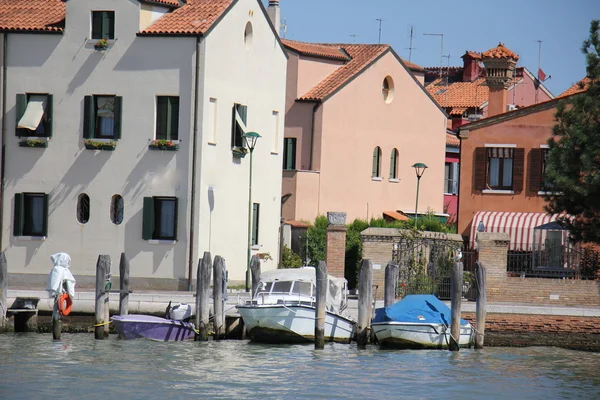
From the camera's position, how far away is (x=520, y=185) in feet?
152

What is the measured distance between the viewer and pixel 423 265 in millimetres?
36312

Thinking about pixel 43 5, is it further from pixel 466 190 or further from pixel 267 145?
pixel 466 190

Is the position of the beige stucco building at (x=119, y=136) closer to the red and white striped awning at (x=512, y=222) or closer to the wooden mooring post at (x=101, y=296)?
the wooden mooring post at (x=101, y=296)

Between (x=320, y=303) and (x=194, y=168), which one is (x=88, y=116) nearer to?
(x=194, y=168)

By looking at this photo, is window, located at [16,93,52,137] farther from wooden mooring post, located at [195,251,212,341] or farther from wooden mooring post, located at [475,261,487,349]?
wooden mooring post, located at [475,261,487,349]

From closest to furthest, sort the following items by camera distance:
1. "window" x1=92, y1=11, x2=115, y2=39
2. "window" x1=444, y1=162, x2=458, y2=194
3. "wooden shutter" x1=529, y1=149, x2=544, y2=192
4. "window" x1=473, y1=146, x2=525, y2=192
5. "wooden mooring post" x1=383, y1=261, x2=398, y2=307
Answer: "wooden mooring post" x1=383, y1=261, x2=398, y2=307
"window" x1=92, y1=11, x2=115, y2=39
"wooden shutter" x1=529, y1=149, x2=544, y2=192
"window" x1=473, y1=146, x2=525, y2=192
"window" x1=444, y1=162, x2=458, y2=194

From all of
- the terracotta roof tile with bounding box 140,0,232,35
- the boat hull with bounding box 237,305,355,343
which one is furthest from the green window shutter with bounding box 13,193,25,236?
the boat hull with bounding box 237,305,355,343

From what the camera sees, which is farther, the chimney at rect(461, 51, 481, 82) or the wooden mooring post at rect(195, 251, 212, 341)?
the chimney at rect(461, 51, 481, 82)

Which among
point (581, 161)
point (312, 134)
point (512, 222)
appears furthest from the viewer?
point (312, 134)

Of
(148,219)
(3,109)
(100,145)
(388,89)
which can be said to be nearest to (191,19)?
(100,145)

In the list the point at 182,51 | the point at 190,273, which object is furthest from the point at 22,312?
the point at 182,51

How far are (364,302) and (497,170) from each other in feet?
55.9

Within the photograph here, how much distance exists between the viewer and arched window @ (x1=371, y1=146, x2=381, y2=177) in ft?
173

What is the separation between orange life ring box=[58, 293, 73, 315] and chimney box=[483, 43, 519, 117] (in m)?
22.8
